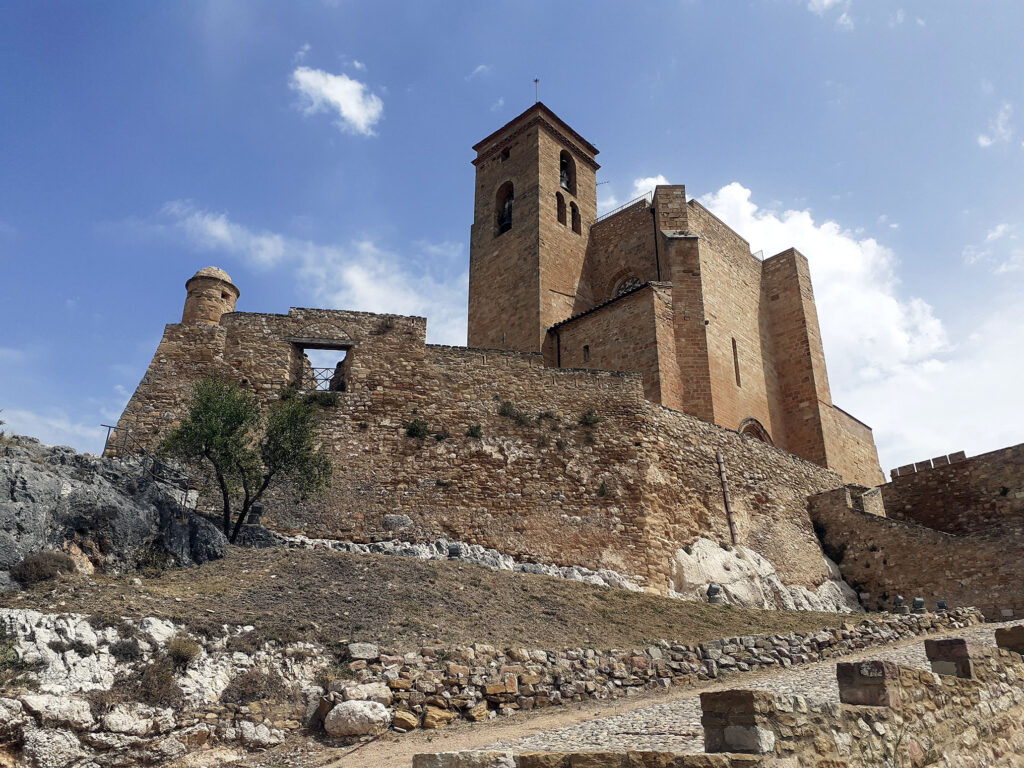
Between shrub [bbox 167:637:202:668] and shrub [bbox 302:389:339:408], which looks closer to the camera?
shrub [bbox 167:637:202:668]

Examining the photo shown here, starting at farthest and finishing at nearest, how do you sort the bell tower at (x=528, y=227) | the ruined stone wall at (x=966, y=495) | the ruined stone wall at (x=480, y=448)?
the bell tower at (x=528, y=227)
the ruined stone wall at (x=966, y=495)
the ruined stone wall at (x=480, y=448)

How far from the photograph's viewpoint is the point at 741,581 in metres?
16.5

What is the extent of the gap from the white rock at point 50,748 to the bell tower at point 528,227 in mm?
19021

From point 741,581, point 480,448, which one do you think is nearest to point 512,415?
point 480,448

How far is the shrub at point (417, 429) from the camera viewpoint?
51.1 feet

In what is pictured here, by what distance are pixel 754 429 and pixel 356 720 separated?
60.4ft

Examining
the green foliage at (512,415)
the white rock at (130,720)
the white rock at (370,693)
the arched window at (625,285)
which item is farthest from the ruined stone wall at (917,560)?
the white rock at (130,720)

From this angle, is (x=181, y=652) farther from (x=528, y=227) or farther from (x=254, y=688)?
(x=528, y=227)

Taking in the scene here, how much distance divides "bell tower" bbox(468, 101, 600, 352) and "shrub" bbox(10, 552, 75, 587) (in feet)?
55.4

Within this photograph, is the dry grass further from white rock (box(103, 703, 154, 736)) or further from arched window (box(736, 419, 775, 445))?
arched window (box(736, 419, 775, 445))

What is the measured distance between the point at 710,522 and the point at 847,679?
11572 mm

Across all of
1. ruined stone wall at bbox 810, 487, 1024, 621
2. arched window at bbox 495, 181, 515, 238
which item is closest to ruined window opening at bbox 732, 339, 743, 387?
ruined stone wall at bbox 810, 487, 1024, 621

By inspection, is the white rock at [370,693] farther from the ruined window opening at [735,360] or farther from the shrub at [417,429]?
the ruined window opening at [735,360]

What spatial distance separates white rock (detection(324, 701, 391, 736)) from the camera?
7.88 meters
